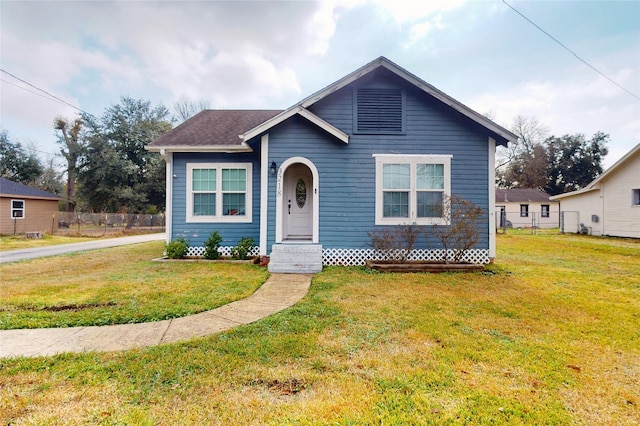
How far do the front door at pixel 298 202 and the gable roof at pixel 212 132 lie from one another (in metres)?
1.62

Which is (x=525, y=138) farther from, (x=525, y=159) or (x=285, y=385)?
(x=285, y=385)

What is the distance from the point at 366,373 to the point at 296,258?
5002mm

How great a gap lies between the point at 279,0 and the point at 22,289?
12.7m

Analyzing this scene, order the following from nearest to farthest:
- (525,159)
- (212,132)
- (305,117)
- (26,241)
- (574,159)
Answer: (305,117), (212,132), (26,241), (574,159), (525,159)

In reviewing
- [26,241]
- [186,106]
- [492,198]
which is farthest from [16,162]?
[492,198]

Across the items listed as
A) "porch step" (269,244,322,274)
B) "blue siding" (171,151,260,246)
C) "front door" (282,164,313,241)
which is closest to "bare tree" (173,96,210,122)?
"blue siding" (171,151,260,246)

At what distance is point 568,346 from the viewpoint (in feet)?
10.4

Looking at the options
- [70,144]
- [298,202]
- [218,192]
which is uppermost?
[70,144]

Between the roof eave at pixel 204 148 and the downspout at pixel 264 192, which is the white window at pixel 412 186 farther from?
the roof eave at pixel 204 148

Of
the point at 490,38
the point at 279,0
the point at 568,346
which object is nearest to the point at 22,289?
the point at 568,346

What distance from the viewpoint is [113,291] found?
5.29m

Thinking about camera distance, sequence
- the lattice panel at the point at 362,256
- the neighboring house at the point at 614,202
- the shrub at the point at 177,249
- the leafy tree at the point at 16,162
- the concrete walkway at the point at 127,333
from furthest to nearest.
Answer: the leafy tree at the point at 16,162
the neighboring house at the point at 614,202
the shrub at the point at 177,249
the lattice panel at the point at 362,256
the concrete walkway at the point at 127,333

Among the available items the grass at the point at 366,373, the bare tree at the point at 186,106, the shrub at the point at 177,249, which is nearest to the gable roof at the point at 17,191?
the bare tree at the point at 186,106

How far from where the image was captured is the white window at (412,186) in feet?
26.3
